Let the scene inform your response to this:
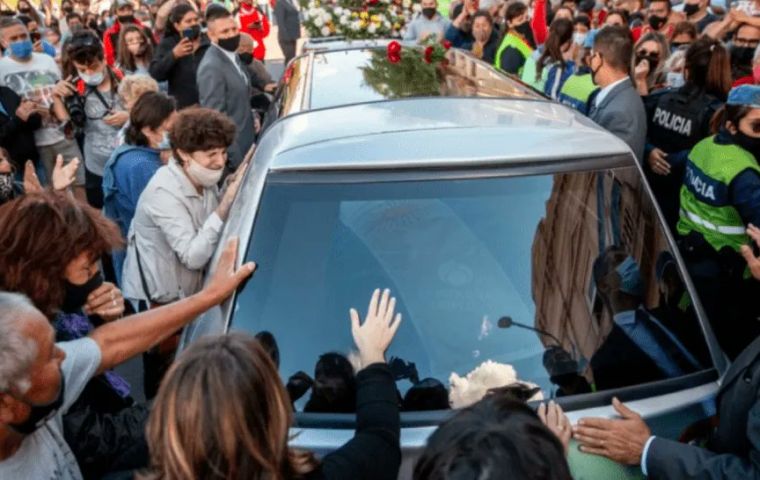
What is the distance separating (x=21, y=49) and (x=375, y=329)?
5.15 meters

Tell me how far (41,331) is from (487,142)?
1.50 metres

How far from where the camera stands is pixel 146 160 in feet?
14.8

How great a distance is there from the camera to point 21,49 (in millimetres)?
6496

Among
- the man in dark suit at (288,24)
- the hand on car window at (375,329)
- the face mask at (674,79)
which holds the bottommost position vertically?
the man in dark suit at (288,24)

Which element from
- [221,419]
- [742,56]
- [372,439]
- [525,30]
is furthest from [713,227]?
[525,30]

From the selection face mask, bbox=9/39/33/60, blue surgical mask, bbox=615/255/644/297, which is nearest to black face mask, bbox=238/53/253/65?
face mask, bbox=9/39/33/60

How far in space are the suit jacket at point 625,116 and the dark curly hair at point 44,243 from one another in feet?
9.69

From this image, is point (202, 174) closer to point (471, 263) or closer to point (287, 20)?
point (471, 263)

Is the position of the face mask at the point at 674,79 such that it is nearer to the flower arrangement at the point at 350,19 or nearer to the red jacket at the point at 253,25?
the flower arrangement at the point at 350,19

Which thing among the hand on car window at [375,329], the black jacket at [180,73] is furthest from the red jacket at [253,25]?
the hand on car window at [375,329]

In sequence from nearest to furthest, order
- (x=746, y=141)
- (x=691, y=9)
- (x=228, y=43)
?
1. (x=746, y=141)
2. (x=228, y=43)
3. (x=691, y=9)

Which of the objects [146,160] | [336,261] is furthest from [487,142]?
[146,160]

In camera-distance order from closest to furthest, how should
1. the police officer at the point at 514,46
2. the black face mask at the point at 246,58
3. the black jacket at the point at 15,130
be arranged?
the black jacket at the point at 15,130, the police officer at the point at 514,46, the black face mask at the point at 246,58

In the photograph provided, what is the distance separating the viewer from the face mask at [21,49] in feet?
21.2
